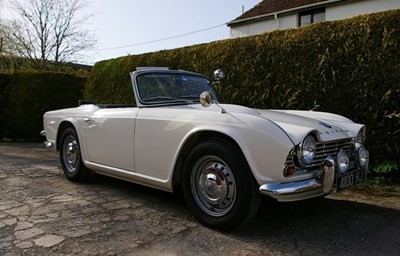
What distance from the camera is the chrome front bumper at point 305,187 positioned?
2.76 meters

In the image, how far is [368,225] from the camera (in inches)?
135

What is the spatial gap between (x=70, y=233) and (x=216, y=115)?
161cm

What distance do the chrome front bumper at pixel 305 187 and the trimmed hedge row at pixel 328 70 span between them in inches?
105

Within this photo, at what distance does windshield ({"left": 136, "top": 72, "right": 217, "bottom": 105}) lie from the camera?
4098 millimetres

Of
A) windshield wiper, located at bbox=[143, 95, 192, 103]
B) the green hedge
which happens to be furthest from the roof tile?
windshield wiper, located at bbox=[143, 95, 192, 103]

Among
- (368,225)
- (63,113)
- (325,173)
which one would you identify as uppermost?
(63,113)

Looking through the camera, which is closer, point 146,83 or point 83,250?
point 83,250

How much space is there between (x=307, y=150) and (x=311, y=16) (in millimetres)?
11543

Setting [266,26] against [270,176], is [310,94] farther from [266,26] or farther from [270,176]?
[266,26]

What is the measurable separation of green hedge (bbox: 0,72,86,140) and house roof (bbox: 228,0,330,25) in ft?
25.7

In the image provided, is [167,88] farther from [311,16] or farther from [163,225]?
[311,16]

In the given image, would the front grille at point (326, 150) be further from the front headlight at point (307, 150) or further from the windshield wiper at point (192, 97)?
Answer: the windshield wiper at point (192, 97)

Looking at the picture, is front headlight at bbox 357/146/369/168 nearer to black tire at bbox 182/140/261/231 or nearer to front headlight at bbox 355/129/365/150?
front headlight at bbox 355/129/365/150

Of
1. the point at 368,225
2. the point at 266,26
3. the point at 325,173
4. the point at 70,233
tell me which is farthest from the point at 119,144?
the point at 266,26
